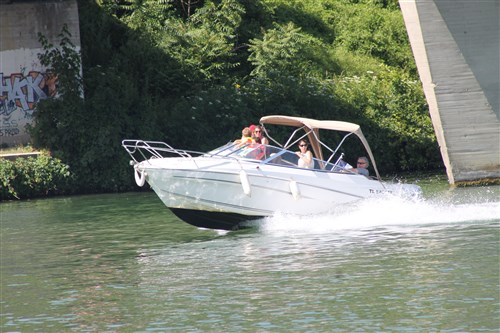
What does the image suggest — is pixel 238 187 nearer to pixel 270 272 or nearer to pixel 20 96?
pixel 270 272

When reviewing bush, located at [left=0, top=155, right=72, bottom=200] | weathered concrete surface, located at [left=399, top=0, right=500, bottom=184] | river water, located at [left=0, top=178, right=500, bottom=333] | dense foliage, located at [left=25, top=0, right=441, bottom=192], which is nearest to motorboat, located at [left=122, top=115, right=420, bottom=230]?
river water, located at [left=0, top=178, right=500, bottom=333]

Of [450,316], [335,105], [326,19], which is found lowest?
[450,316]

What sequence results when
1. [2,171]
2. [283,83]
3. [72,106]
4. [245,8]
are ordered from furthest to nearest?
[245,8] → [283,83] → [72,106] → [2,171]

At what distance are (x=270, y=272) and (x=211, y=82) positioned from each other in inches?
895

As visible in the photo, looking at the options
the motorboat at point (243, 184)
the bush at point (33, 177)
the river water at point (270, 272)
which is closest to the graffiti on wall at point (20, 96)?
the bush at point (33, 177)

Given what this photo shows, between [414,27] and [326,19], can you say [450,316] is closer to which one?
[414,27]

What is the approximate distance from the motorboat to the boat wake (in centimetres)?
20

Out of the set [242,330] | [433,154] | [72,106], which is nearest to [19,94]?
[72,106]

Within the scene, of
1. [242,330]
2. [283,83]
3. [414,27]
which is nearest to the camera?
[242,330]

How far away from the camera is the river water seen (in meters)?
14.1

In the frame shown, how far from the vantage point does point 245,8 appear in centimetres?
4384

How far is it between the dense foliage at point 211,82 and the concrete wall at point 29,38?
61cm

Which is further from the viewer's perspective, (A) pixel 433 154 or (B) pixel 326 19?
(B) pixel 326 19

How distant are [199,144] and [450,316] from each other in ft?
76.2
